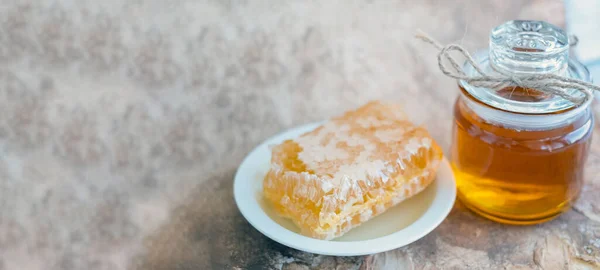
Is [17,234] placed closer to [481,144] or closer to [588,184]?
[481,144]

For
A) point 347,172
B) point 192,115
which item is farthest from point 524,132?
point 192,115

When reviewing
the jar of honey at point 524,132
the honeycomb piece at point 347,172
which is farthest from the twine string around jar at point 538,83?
the honeycomb piece at point 347,172

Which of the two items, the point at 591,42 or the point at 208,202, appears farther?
the point at 591,42

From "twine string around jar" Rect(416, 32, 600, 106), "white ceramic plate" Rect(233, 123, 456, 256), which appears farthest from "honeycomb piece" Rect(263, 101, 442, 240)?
"twine string around jar" Rect(416, 32, 600, 106)

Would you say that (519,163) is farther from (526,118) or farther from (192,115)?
(192,115)

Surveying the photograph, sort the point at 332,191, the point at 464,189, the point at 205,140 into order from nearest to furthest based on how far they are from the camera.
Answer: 1. the point at 332,191
2. the point at 464,189
3. the point at 205,140

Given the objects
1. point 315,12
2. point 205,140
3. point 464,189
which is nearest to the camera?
point 464,189

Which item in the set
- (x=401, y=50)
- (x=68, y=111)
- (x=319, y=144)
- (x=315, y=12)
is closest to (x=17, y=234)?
(x=68, y=111)
